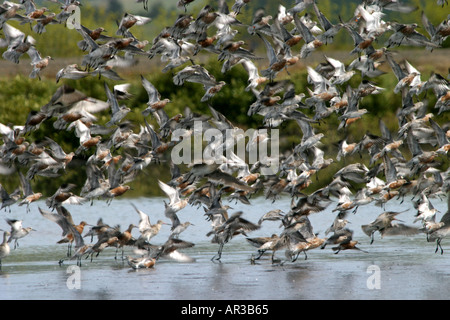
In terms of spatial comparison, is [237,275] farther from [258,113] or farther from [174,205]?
[258,113]

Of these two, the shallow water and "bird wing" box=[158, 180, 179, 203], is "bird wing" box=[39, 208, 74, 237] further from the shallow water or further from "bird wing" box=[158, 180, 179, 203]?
"bird wing" box=[158, 180, 179, 203]

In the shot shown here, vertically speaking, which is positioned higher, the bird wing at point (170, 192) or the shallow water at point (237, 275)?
the bird wing at point (170, 192)

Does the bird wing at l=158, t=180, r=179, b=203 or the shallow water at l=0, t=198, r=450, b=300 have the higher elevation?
the bird wing at l=158, t=180, r=179, b=203

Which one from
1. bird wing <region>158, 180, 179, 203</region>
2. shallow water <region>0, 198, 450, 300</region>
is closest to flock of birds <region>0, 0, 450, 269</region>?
bird wing <region>158, 180, 179, 203</region>

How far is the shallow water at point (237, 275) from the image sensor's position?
15141 millimetres

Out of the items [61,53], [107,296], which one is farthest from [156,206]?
[61,53]

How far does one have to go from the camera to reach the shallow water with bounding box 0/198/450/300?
15.1 meters

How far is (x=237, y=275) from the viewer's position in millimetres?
16781

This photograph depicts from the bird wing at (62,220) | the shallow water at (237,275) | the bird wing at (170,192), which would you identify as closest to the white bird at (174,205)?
the bird wing at (170,192)

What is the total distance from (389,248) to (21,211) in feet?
37.4

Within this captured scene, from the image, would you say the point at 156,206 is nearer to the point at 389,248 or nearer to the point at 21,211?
the point at 21,211

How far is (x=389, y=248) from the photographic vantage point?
19562mm

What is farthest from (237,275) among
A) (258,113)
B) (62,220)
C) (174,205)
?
(258,113)

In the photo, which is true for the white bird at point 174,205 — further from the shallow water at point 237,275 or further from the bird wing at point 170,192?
the shallow water at point 237,275
